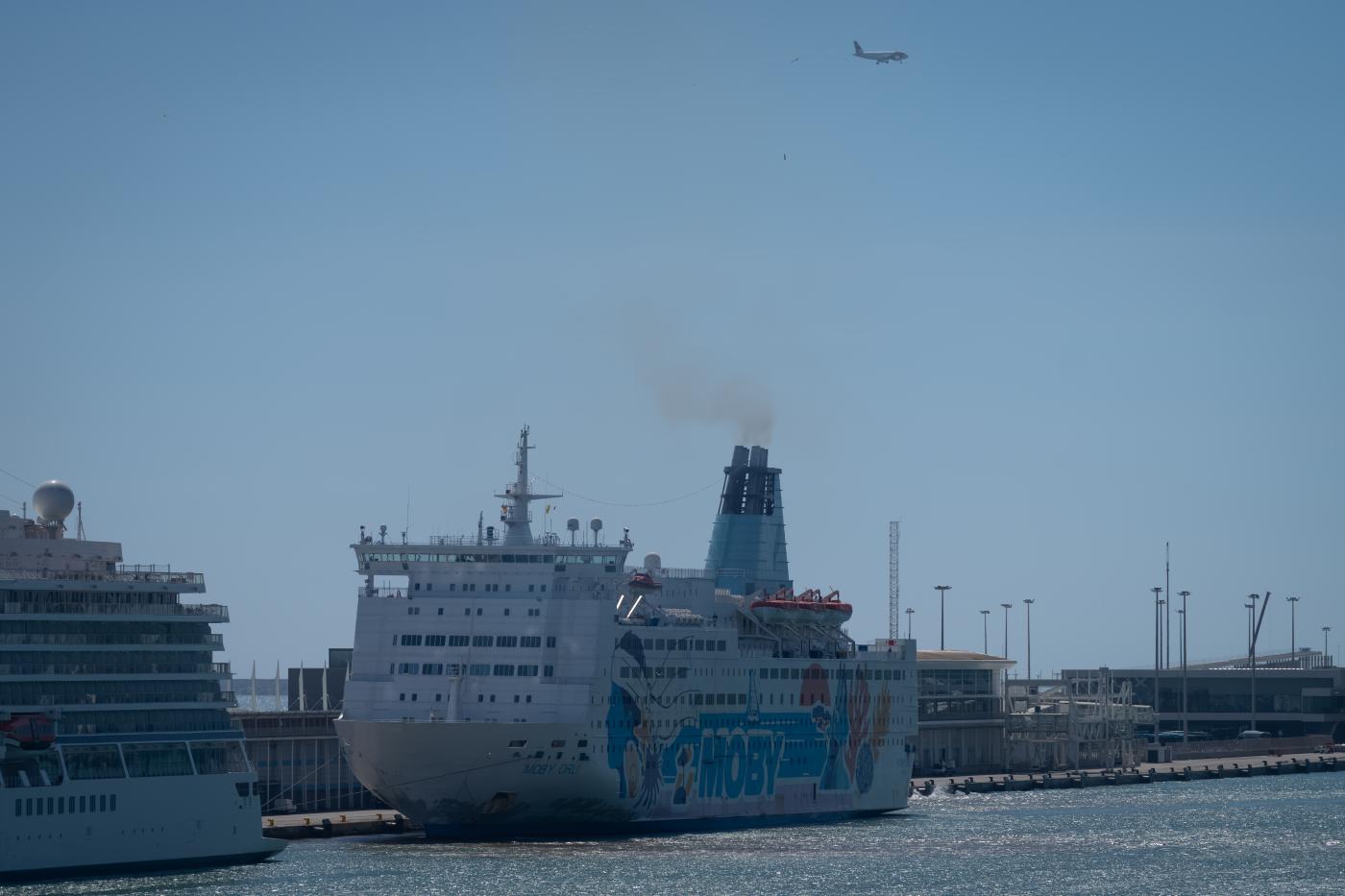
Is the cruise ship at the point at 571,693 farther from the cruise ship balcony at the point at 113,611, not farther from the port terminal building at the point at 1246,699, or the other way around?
the port terminal building at the point at 1246,699

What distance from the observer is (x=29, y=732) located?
Answer: 183 feet

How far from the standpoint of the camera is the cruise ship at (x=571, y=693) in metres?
67.9

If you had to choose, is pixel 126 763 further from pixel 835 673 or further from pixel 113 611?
pixel 835 673

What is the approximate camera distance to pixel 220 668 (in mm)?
61906

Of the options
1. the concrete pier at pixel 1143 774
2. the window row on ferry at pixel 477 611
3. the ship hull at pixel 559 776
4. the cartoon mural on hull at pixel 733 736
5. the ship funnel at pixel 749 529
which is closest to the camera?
the ship hull at pixel 559 776

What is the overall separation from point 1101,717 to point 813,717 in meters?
43.3

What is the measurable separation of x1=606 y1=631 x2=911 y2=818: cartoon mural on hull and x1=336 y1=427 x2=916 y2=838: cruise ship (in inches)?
2.9

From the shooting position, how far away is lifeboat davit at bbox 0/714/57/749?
55594mm

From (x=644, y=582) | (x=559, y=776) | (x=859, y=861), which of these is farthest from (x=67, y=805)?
(x=859, y=861)

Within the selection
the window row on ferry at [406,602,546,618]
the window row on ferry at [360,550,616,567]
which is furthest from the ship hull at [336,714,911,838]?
the window row on ferry at [360,550,616,567]

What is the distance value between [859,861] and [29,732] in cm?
2501

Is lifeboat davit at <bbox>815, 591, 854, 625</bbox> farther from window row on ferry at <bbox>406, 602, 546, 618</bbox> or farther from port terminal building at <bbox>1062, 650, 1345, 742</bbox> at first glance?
port terminal building at <bbox>1062, 650, 1345, 742</bbox>

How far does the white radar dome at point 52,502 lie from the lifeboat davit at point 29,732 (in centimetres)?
738

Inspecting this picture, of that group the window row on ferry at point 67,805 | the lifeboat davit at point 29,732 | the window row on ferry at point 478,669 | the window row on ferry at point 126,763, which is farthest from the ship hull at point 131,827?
the window row on ferry at point 478,669
